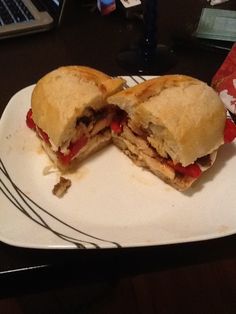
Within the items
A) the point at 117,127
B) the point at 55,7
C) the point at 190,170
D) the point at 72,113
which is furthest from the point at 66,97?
the point at 55,7

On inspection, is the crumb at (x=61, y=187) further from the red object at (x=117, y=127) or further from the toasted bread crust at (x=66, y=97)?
the red object at (x=117, y=127)

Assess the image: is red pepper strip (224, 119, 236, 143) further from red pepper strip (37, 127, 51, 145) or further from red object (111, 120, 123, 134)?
red pepper strip (37, 127, 51, 145)

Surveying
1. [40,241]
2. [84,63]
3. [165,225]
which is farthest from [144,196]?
[84,63]

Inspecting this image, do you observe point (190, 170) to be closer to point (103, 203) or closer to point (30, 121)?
point (103, 203)

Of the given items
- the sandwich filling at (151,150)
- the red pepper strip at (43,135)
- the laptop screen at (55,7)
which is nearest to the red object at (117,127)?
the sandwich filling at (151,150)

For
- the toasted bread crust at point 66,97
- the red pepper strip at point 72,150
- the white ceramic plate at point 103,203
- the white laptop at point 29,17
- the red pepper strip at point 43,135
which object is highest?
the white laptop at point 29,17

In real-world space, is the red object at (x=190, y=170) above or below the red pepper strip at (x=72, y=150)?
Result: below

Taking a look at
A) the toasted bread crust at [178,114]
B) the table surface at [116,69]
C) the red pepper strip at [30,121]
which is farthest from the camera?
the table surface at [116,69]

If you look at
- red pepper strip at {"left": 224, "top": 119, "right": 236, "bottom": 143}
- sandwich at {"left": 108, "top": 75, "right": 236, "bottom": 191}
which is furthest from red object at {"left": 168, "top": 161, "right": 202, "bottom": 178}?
red pepper strip at {"left": 224, "top": 119, "right": 236, "bottom": 143}
